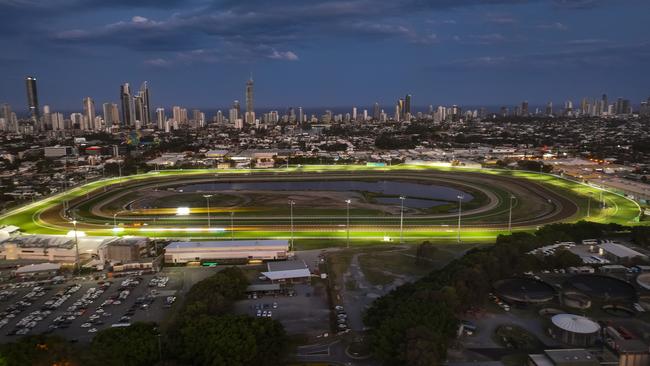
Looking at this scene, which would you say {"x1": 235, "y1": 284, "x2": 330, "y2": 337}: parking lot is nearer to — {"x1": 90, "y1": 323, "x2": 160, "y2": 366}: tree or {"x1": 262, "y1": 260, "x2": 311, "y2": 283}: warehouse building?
{"x1": 262, "y1": 260, "x2": 311, "y2": 283}: warehouse building

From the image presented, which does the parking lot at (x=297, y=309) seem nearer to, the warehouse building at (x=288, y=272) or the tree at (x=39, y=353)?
the warehouse building at (x=288, y=272)

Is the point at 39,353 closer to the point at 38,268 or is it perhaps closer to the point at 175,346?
the point at 175,346

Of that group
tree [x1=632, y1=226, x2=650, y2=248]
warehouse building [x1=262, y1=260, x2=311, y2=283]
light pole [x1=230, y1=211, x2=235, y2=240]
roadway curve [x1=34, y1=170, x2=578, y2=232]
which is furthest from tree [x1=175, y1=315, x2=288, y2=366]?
tree [x1=632, y1=226, x2=650, y2=248]

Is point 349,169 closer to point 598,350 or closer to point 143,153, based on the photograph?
point 143,153

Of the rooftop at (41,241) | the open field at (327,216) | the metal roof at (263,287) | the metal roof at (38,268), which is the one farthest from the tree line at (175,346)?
the rooftop at (41,241)

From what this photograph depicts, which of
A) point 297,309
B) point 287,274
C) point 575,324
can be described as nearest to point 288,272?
point 287,274

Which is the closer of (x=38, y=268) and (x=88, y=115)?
(x=38, y=268)
